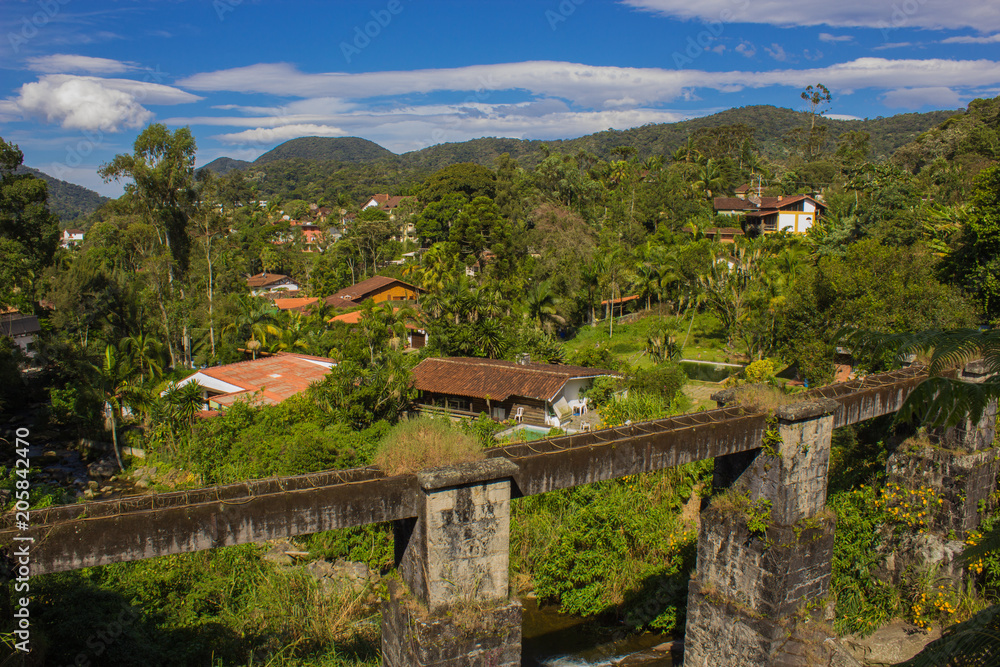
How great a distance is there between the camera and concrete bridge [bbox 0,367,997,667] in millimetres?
5582

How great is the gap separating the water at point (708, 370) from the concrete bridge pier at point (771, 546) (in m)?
18.1

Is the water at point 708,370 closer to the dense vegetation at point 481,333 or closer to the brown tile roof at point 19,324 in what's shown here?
the dense vegetation at point 481,333

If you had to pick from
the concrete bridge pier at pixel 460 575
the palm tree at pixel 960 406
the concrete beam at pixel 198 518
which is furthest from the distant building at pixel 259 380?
the palm tree at pixel 960 406

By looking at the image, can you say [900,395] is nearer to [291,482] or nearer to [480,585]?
[480,585]

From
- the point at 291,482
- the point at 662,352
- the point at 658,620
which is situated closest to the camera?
the point at 291,482

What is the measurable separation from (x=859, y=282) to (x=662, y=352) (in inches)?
359

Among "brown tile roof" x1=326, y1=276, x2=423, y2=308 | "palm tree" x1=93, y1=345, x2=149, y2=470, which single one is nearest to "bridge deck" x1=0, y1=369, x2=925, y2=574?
"palm tree" x1=93, y1=345, x2=149, y2=470

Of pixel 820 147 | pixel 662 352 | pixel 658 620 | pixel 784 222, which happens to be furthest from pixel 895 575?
pixel 820 147

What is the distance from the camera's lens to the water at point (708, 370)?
26594 millimetres

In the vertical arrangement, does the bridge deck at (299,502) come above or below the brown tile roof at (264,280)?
above

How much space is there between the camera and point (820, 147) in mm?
75000

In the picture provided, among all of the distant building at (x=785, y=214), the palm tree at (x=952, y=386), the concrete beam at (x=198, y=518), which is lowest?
the concrete beam at (x=198, y=518)

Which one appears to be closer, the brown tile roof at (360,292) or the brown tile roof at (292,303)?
the brown tile roof at (360,292)

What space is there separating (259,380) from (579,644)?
16.3 meters
